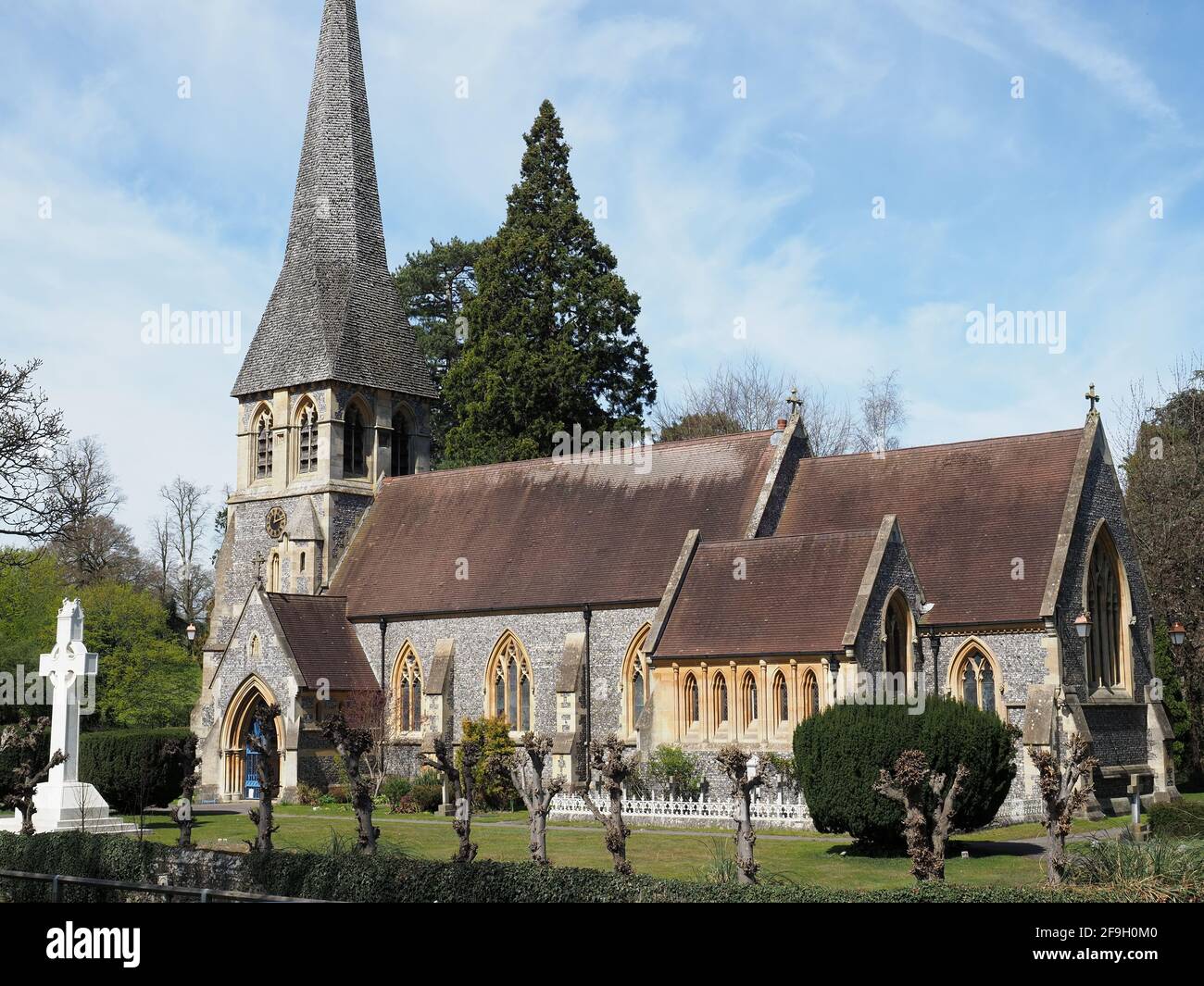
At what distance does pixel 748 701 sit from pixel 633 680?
4611 mm

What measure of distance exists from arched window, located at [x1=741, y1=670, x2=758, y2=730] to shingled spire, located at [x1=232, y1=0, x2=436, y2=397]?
18072 mm

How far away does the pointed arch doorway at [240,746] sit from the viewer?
114ft

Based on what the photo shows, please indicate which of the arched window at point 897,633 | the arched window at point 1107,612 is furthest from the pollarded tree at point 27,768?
the arched window at point 1107,612

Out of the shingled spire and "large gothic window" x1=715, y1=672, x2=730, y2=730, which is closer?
"large gothic window" x1=715, y1=672, x2=730, y2=730

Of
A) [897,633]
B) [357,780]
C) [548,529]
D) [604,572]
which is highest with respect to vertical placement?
[548,529]

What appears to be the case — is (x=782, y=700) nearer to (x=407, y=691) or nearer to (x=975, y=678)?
(x=975, y=678)

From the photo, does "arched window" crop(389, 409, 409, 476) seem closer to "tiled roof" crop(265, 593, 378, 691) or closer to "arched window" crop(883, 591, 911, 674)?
"tiled roof" crop(265, 593, 378, 691)

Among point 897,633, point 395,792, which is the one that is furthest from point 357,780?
point 395,792

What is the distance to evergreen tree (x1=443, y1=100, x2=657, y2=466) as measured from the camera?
155 ft

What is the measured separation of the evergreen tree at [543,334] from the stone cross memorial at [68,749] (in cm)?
2470

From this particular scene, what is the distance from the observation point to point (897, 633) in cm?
2744

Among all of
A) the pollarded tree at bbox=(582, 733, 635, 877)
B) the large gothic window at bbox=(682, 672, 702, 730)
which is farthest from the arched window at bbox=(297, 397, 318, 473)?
the pollarded tree at bbox=(582, 733, 635, 877)

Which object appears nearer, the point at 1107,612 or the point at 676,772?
the point at 676,772
